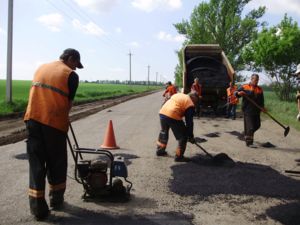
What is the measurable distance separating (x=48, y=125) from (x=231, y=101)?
38.5ft

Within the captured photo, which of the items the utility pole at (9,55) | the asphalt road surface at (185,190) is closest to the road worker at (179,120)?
the asphalt road surface at (185,190)

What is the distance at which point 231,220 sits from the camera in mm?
4375

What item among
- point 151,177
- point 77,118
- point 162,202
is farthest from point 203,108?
point 162,202

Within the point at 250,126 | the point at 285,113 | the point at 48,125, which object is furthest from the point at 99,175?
the point at 285,113

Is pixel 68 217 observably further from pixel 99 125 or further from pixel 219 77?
pixel 219 77

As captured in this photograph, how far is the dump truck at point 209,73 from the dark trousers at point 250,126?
20.6 ft

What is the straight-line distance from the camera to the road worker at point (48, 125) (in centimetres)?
433

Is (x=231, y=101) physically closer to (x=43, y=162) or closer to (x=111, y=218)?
(x=111, y=218)

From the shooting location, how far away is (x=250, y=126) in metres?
9.27

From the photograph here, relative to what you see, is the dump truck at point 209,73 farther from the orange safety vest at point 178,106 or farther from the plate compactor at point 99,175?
the plate compactor at point 99,175

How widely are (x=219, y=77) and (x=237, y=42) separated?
1421 centimetres

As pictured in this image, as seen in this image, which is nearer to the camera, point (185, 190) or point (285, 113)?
point (185, 190)

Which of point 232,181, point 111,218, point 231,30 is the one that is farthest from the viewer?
point 231,30

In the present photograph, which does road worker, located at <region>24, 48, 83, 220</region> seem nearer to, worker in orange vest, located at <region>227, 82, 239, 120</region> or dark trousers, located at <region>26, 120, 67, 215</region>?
dark trousers, located at <region>26, 120, 67, 215</region>
